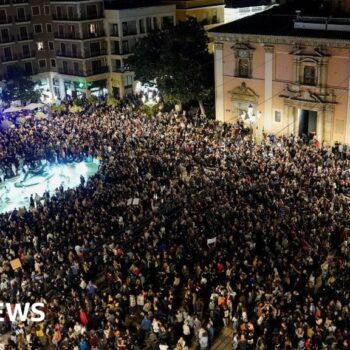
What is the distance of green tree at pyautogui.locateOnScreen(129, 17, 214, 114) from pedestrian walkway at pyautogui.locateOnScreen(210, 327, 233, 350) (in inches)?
1103

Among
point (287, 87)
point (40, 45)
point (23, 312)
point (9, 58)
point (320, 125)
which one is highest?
point (40, 45)

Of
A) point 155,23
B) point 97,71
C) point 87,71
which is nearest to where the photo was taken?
point 87,71

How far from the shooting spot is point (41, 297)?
21.1 m

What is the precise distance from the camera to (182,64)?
147 ft

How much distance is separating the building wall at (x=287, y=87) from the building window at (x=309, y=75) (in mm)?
221

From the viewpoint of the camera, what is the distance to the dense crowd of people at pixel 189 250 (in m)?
19.0

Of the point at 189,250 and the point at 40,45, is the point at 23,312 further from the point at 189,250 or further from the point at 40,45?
the point at 40,45

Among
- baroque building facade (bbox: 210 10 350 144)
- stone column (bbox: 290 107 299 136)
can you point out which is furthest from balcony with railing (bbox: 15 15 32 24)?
stone column (bbox: 290 107 299 136)

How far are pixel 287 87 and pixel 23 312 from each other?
26.8 meters

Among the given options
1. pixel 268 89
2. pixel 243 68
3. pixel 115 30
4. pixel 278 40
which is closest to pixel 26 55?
pixel 115 30

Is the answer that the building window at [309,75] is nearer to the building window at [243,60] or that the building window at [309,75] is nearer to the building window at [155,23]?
the building window at [243,60]

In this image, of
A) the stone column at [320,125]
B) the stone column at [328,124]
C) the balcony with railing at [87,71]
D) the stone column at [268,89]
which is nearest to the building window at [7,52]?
the balcony with railing at [87,71]

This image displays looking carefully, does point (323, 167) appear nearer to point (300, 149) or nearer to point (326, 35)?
point (300, 149)

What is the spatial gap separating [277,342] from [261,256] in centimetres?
558
